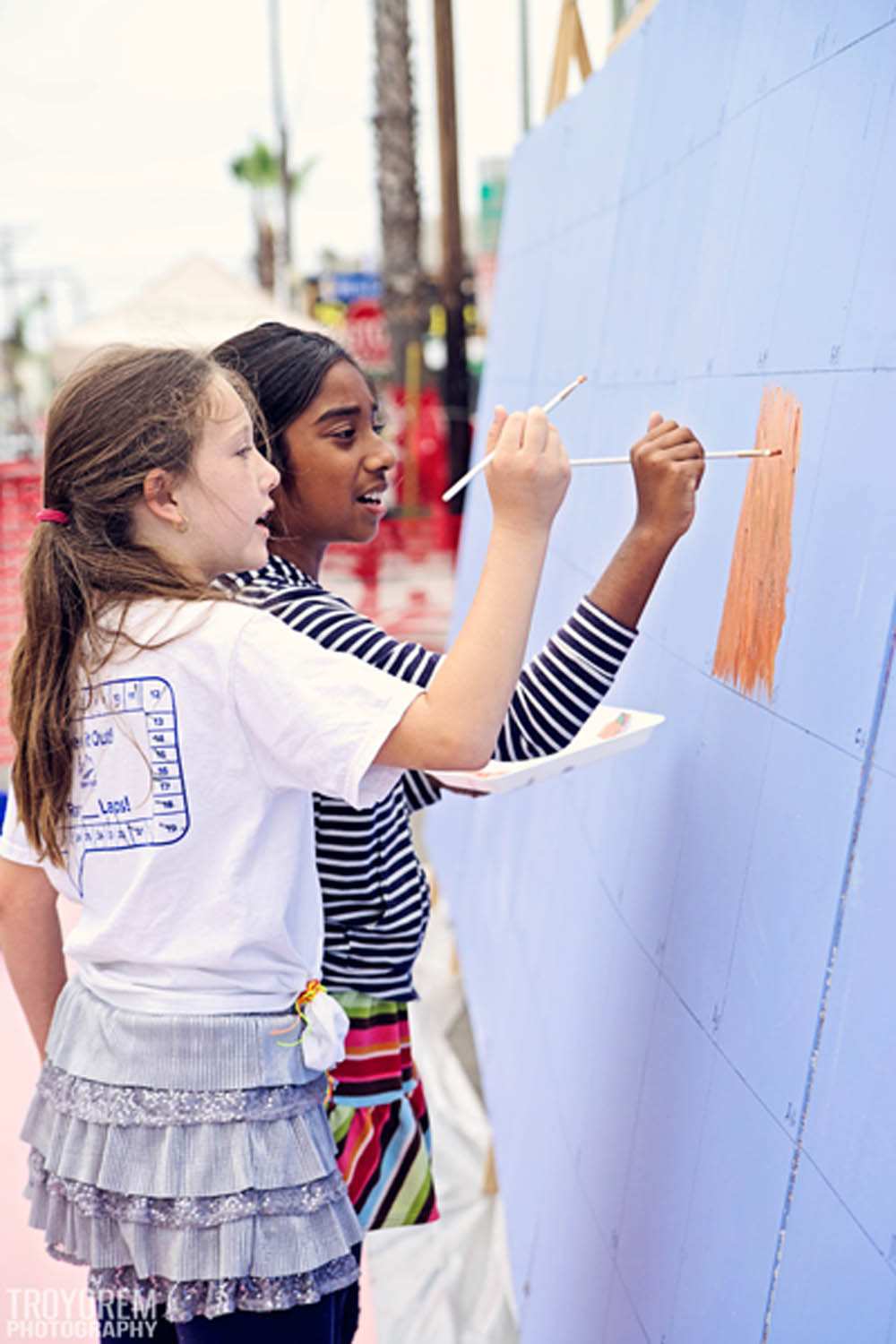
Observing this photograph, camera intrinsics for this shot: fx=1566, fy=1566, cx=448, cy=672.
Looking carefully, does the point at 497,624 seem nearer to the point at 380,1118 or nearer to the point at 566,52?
the point at 380,1118

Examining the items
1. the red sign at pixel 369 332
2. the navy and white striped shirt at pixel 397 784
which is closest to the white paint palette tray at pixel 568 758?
the navy and white striped shirt at pixel 397 784

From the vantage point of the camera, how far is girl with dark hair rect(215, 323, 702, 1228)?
1801 millimetres

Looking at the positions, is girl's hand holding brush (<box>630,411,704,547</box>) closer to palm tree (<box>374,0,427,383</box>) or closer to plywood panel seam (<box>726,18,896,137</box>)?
plywood panel seam (<box>726,18,896,137</box>)

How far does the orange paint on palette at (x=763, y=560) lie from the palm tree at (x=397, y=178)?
1389 cm

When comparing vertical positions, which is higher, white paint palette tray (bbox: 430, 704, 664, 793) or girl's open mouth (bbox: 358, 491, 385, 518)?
girl's open mouth (bbox: 358, 491, 385, 518)

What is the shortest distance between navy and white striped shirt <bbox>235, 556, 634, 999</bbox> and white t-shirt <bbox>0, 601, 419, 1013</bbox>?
22 centimetres

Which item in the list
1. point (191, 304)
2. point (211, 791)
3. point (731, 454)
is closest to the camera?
point (211, 791)

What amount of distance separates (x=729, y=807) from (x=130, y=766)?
2.27 ft

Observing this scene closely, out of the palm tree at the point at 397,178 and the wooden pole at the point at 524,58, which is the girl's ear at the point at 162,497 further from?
the palm tree at the point at 397,178

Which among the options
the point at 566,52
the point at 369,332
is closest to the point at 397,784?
the point at 566,52

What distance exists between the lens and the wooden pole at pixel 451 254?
991 cm

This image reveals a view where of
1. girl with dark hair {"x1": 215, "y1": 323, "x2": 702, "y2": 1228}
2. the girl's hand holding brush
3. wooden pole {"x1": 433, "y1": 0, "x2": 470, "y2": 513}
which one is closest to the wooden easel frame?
girl with dark hair {"x1": 215, "y1": 323, "x2": 702, "y2": 1228}

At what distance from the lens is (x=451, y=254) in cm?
1145

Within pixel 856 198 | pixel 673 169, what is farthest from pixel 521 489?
pixel 673 169
